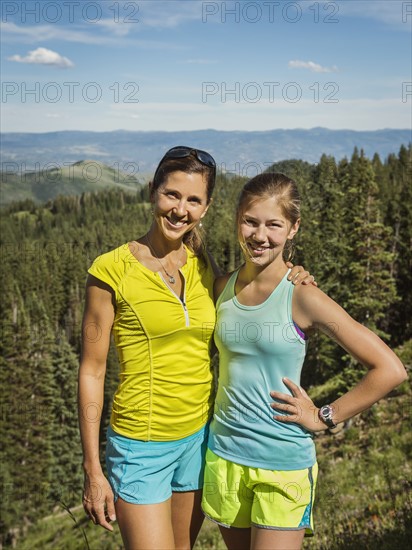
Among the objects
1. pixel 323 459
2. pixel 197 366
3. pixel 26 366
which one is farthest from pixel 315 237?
pixel 197 366

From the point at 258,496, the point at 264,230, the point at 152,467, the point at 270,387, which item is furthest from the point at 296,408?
the point at 264,230

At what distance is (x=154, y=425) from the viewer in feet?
12.8

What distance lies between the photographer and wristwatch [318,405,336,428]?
369cm

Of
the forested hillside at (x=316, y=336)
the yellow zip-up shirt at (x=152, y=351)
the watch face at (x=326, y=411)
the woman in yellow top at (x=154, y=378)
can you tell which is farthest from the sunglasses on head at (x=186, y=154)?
the forested hillside at (x=316, y=336)

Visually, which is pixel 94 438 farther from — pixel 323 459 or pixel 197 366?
pixel 323 459

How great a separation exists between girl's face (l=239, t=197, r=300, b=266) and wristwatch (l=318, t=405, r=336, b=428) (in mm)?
1088

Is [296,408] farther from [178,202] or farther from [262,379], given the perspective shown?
[178,202]

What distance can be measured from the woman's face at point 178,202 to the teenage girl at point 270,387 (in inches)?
13.7

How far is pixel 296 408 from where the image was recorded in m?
3.65

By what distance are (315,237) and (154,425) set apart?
3330cm

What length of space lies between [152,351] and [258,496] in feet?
4.00

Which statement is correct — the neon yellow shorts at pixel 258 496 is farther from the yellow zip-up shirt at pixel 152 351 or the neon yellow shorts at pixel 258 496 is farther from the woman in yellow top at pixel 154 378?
the yellow zip-up shirt at pixel 152 351

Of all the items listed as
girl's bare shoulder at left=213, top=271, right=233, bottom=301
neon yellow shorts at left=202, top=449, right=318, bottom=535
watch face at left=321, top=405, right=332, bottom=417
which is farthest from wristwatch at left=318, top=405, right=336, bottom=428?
girl's bare shoulder at left=213, top=271, right=233, bottom=301

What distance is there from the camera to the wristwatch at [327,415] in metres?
3.69
